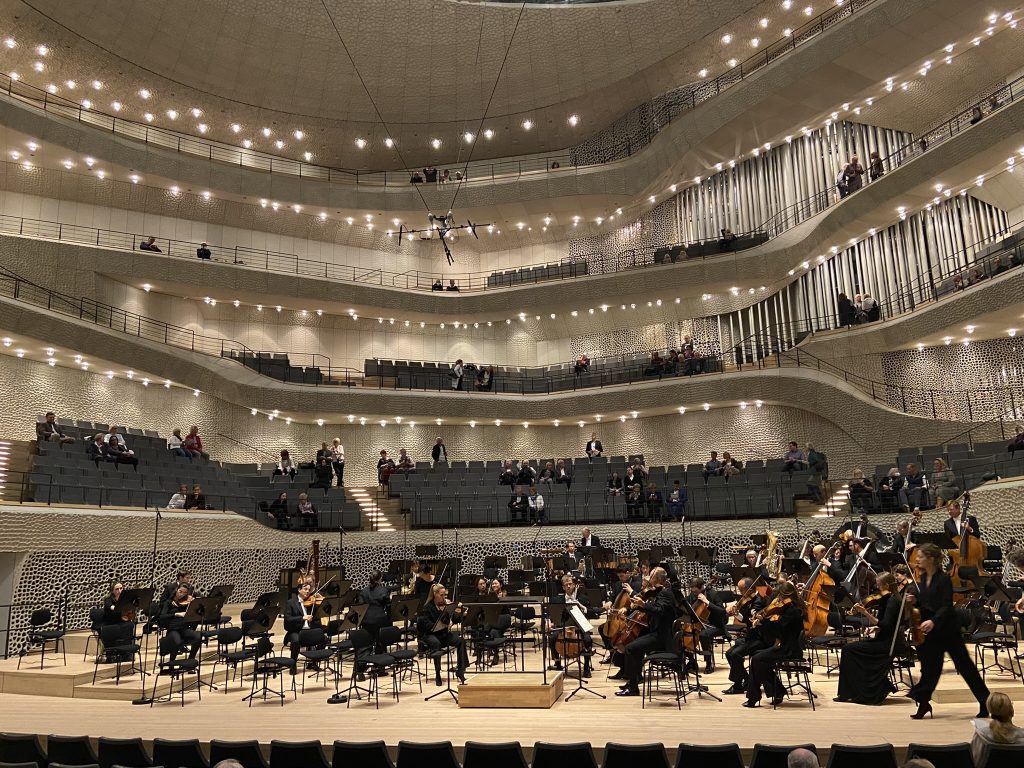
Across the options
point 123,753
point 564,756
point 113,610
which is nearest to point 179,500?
point 113,610

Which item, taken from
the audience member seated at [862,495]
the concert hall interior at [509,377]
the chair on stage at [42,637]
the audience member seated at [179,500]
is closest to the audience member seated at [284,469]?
the concert hall interior at [509,377]

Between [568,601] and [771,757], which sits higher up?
[568,601]

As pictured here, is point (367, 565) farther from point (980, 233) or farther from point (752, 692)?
point (980, 233)

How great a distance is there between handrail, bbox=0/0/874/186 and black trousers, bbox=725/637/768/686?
17511mm

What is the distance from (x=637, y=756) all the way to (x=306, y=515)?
16013mm

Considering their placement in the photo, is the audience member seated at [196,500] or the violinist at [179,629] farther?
the audience member seated at [196,500]

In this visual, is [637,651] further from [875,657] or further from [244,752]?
[244,752]

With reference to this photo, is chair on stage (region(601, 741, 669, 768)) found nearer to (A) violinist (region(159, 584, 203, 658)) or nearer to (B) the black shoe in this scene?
(B) the black shoe

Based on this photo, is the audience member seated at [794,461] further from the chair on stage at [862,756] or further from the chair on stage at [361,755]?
the chair on stage at [361,755]

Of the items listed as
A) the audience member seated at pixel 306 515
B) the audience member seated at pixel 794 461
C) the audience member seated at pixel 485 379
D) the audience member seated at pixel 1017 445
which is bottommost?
the audience member seated at pixel 306 515

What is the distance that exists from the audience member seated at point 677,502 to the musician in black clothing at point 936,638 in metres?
11.4

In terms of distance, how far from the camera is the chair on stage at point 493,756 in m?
5.31

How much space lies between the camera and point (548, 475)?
21.0 m

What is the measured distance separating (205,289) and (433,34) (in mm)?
11100
